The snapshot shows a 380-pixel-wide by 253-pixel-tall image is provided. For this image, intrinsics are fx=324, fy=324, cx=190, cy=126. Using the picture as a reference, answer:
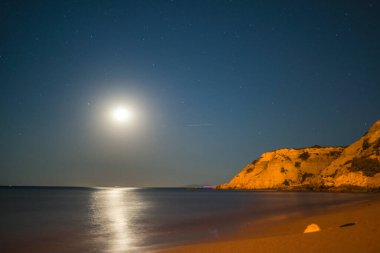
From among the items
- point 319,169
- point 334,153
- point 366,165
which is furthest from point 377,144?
point 334,153

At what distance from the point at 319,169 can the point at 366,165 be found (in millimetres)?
50615

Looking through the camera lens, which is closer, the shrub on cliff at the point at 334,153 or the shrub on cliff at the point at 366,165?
the shrub on cliff at the point at 366,165

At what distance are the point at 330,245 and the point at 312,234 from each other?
6.39 feet

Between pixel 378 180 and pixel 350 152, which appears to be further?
pixel 350 152

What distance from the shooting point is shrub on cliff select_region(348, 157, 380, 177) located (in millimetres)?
94750

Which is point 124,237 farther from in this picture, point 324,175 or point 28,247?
point 324,175

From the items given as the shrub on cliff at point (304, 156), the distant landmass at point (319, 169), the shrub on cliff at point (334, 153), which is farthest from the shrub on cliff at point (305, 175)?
the shrub on cliff at point (334, 153)

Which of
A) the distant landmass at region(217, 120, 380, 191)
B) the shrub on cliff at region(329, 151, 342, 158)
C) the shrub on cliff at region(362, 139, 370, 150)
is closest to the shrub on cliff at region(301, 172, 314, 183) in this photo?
the distant landmass at region(217, 120, 380, 191)

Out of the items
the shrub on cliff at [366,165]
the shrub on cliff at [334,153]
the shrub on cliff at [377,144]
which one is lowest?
the shrub on cliff at [366,165]

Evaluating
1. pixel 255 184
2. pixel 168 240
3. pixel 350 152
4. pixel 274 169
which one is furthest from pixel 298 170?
pixel 168 240

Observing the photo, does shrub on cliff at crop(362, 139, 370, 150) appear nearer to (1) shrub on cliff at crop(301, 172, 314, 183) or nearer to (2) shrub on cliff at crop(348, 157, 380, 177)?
(2) shrub on cliff at crop(348, 157, 380, 177)

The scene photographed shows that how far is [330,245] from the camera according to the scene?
10648 mm

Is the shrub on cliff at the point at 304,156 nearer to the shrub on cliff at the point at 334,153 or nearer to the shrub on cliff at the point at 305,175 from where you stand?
the shrub on cliff at the point at 305,175

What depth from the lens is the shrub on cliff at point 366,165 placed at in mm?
94750
